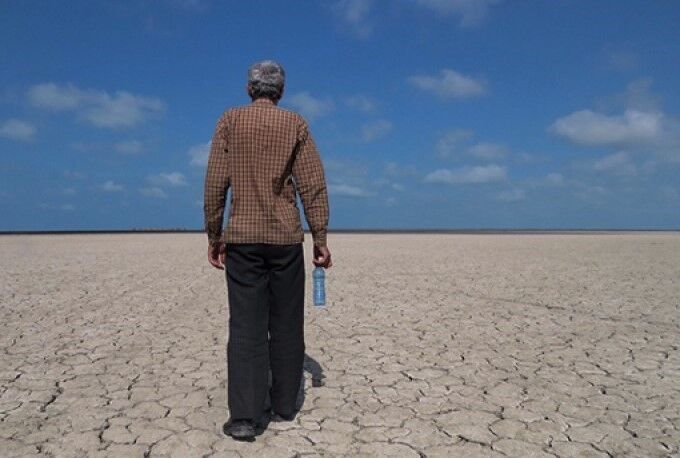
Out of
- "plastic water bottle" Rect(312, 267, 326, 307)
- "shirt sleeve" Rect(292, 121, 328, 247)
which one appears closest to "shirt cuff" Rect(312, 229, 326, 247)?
"shirt sleeve" Rect(292, 121, 328, 247)

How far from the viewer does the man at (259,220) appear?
246 centimetres

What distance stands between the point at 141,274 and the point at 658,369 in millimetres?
8671

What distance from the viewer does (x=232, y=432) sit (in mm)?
2521

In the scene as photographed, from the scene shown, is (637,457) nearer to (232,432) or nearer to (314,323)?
(232,432)

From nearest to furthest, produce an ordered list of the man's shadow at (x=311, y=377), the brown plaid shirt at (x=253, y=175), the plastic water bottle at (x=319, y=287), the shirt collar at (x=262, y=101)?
the brown plaid shirt at (x=253, y=175)
the shirt collar at (x=262, y=101)
the plastic water bottle at (x=319, y=287)
the man's shadow at (x=311, y=377)

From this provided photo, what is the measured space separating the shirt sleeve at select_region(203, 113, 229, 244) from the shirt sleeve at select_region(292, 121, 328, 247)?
1.11 ft

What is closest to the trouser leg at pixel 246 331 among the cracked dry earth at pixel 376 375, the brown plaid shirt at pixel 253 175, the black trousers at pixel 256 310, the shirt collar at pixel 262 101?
the black trousers at pixel 256 310

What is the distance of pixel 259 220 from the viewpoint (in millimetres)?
2434

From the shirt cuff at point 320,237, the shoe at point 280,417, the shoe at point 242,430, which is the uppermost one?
the shirt cuff at point 320,237

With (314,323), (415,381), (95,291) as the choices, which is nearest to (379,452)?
(415,381)

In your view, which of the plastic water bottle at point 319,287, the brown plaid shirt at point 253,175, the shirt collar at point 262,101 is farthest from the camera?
the plastic water bottle at point 319,287

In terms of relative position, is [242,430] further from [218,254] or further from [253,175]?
[253,175]

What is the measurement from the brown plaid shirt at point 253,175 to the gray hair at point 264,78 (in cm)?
6

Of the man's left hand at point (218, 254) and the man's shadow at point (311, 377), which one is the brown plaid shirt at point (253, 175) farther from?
the man's shadow at point (311, 377)
